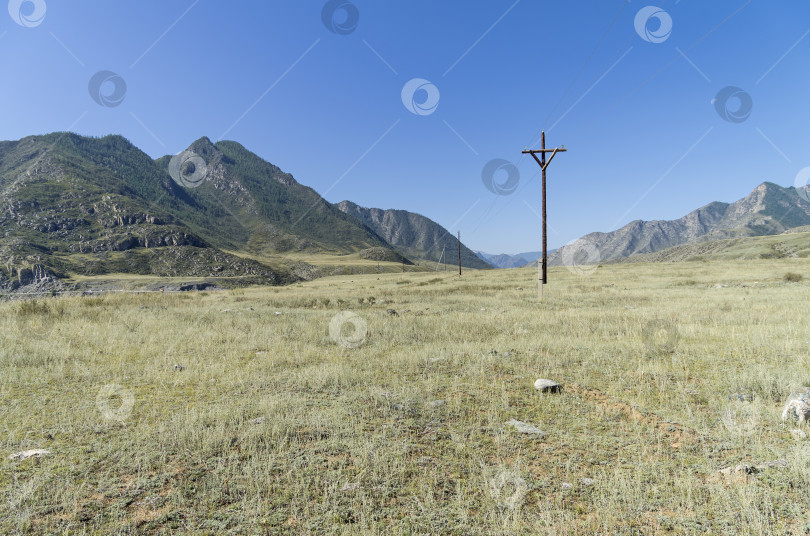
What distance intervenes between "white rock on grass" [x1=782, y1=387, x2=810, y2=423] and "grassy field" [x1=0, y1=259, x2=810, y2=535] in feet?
1.01

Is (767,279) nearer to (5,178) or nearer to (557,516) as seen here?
(557,516)

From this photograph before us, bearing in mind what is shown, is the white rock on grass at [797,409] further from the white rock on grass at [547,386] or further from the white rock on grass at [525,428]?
the white rock on grass at [525,428]

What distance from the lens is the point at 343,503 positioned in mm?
Answer: 3922

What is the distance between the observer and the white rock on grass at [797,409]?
5493 mm

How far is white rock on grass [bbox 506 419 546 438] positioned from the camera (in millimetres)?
5587

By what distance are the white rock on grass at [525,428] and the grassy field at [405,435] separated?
0.43ft

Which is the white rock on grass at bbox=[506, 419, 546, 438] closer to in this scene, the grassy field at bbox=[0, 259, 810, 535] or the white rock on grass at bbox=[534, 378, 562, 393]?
the grassy field at bbox=[0, 259, 810, 535]

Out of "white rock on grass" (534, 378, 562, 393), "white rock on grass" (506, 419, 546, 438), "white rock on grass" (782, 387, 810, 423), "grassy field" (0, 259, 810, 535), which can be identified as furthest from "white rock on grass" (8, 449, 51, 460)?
"white rock on grass" (782, 387, 810, 423)

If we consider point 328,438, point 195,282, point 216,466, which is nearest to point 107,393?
point 216,466

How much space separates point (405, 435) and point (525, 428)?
2.03 metres

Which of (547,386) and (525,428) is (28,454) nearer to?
(525,428)

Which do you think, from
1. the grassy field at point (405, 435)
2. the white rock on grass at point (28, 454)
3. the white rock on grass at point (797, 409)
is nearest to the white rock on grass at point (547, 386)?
the grassy field at point (405, 435)

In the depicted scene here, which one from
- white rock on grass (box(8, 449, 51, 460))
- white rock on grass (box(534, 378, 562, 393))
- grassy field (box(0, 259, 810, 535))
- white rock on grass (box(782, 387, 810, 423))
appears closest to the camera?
grassy field (box(0, 259, 810, 535))

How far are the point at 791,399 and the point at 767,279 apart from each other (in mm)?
36252
